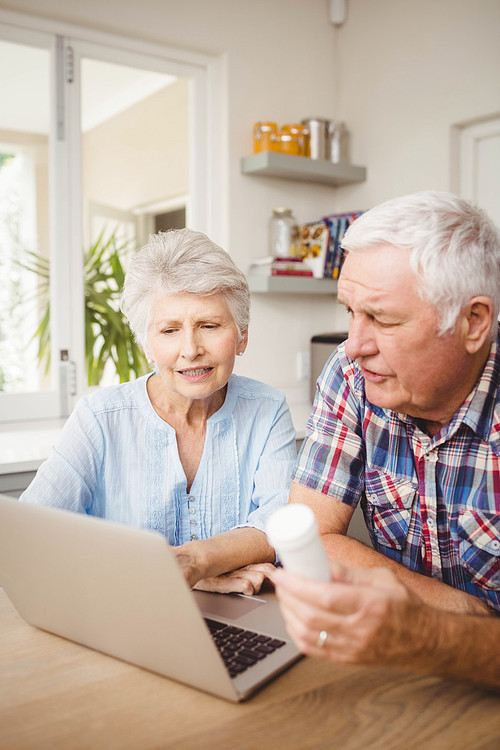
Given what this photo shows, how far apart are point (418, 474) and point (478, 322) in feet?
0.90

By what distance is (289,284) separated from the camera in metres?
2.97

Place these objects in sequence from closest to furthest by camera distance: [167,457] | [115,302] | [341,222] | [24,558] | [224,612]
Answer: [24,558]
[224,612]
[167,457]
[115,302]
[341,222]

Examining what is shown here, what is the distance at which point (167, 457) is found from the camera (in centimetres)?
142

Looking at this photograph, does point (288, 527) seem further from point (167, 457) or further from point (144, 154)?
point (144, 154)

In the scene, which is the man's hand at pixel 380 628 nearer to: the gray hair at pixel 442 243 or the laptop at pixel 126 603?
the laptop at pixel 126 603

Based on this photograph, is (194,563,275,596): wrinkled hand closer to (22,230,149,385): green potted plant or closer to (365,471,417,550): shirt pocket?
(365,471,417,550): shirt pocket

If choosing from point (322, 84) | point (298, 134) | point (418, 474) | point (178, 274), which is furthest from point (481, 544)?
point (322, 84)

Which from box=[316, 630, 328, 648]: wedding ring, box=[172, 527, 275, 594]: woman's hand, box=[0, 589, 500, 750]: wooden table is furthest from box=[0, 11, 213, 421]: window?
box=[316, 630, 328, 648]: wedding ring

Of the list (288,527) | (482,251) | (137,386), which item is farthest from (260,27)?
(288,527)

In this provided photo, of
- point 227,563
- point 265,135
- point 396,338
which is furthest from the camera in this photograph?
point 265,135

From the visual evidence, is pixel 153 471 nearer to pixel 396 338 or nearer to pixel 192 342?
pixel 192 342

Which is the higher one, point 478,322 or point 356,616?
point 478,322

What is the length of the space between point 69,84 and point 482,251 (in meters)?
2.14

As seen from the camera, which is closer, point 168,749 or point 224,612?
point 168,749
